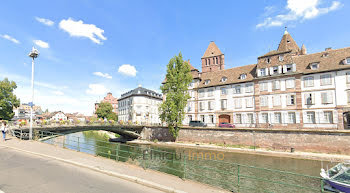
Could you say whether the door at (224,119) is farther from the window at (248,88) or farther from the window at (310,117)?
the window at (310,117)

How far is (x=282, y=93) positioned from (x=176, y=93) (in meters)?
18.0

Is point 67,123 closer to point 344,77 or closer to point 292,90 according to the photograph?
point 292,90

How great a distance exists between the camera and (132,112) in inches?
2319

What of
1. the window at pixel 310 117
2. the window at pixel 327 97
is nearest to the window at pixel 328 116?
the window at pixel 310 117

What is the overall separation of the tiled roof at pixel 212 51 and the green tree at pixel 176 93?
24.1m

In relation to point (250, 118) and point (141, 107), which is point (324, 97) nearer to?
point (250, 118)

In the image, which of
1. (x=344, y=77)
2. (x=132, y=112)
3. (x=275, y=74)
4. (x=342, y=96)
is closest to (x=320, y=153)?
(x=342, y=96)

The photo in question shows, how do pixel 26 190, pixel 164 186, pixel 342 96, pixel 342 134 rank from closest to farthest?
pixel 26 190 < pixel 164 186 < pixel 342 134 < pixel 342 96

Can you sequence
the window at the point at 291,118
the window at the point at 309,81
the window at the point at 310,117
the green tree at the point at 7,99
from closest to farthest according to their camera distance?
the window at the point at 310,117
the window at the point at 309,81
the window at the point at 291,118
the green tree at the point at 7,99

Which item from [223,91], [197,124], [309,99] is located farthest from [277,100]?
[197,124]

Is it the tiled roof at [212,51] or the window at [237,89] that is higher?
the tiled roof at [212,51]

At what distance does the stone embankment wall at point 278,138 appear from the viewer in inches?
903

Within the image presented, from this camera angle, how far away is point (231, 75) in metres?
37.8

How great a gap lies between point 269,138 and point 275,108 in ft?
19.3
